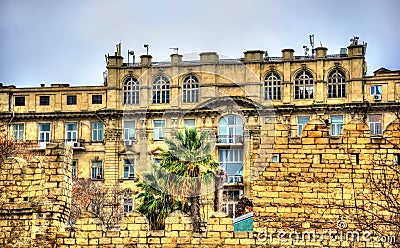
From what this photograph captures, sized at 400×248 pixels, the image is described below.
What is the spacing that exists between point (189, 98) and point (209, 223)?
231ft

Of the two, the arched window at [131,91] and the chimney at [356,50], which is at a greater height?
the chimney at [356,50]

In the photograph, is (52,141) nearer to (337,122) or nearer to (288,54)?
(288,54)

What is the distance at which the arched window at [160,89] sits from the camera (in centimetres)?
8938

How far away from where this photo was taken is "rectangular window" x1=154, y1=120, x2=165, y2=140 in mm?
88812

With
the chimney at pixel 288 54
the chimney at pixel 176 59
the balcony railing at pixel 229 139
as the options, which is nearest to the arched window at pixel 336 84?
the chimney at pixel 288 54

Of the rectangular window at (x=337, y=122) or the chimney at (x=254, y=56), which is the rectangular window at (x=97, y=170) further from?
the rectangular window at (x=337, y=122)

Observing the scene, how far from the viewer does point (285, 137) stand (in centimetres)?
1830

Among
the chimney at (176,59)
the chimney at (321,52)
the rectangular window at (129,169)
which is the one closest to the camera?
the chimney at (321,52)

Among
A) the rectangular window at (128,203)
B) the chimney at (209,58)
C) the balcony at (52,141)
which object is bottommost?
the rectangular window at (128,203)

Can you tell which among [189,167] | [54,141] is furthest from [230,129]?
[189,167]

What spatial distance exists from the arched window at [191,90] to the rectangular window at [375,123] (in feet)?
49.6

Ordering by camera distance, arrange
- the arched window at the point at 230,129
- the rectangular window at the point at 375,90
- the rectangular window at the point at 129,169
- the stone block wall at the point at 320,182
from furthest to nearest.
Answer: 1. the rectangular window at the point at 129,169
2. the arched window at the point at 230,129
3. the rectangular window at the point at 375,90
4. the stone block wall at the point at 320,182

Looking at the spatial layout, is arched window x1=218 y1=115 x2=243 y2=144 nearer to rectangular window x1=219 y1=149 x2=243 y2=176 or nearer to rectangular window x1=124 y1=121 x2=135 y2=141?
rectangular window x1=219 y1=149 x2=243 y2=176

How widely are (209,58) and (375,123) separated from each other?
15213 millimetres
